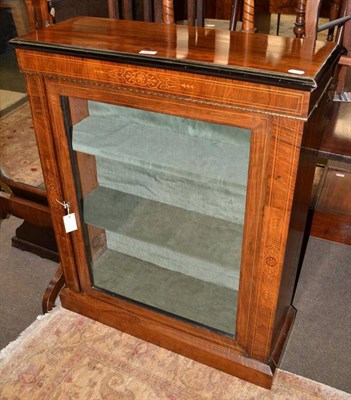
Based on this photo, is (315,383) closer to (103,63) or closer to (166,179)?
(166,179)

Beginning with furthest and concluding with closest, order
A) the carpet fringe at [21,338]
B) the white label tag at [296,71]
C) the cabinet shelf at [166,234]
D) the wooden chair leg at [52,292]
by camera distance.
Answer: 1. the wooden chair leg at [52,292]
2. the carpet fringe at [21,338]
3. the cabinet shelf at [166,234]
4. the white label tag at [296,71]

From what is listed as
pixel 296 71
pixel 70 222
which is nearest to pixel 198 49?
pixel 296 71

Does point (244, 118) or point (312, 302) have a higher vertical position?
point (244, 118)

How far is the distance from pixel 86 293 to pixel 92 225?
0.29 meters

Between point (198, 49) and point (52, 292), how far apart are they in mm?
1120

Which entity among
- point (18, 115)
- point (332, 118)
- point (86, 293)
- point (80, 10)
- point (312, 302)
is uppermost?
point (80, 10)

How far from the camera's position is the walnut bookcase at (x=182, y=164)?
1104 mm

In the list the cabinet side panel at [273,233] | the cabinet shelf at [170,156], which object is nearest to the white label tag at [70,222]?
the cabinet shelf at [170,156]

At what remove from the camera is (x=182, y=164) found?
135cm

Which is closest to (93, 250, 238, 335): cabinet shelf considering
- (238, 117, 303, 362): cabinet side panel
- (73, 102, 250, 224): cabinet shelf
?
(238, 117, 303, 362): cabinet side panel

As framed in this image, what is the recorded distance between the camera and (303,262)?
2.15 m

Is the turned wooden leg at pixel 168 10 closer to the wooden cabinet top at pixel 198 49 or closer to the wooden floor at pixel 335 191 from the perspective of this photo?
the wooden cabinet top at pixel 198 49

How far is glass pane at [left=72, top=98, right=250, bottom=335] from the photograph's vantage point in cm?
134

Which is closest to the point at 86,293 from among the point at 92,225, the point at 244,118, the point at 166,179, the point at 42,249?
the point at 92,225
